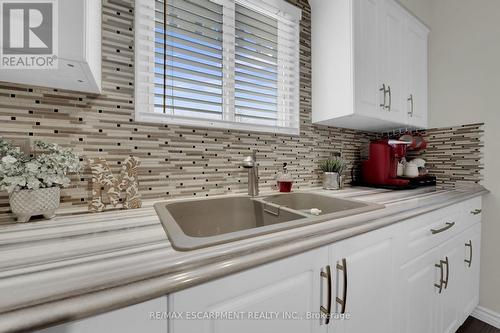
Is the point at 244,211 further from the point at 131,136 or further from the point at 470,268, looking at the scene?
the point at 470,268

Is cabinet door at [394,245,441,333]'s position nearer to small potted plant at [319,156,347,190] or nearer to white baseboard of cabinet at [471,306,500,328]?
small potted plant at [319,156,347,190]

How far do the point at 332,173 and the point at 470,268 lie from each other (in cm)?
114

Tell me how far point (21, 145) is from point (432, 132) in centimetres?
261

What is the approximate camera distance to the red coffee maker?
1.59 m

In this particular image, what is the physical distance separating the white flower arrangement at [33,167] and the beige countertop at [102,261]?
0.41 ft

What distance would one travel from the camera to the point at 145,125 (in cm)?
105

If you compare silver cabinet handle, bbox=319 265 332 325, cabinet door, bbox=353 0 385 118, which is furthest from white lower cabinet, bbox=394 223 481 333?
cabinet door, bbox=353 0 385 118

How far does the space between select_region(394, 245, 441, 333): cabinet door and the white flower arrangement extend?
1.36 m

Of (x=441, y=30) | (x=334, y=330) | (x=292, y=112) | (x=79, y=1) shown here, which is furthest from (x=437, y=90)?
(x=79, y=1)

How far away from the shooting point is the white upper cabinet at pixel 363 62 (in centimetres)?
135

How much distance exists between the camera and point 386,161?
1606 mm

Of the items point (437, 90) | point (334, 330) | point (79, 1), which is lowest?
point (334, 330)

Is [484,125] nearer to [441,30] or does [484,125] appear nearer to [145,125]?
[441,30]

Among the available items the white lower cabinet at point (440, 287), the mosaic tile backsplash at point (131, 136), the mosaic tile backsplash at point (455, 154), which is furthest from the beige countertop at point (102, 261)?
the mosaic tile backsplash at point (455, 154)
